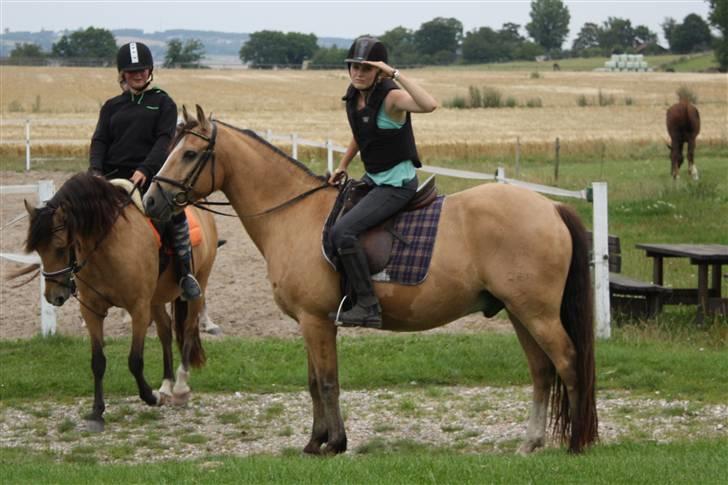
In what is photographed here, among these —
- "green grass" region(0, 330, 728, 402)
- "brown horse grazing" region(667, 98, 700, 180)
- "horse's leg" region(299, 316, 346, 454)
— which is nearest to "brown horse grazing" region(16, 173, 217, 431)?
"green grass" region(0, 330, 728, 402)

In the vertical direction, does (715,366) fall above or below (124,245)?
below

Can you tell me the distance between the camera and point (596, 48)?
19138 cm

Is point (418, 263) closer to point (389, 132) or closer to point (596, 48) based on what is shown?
point (389, 132)

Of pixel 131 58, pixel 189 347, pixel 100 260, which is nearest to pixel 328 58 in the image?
pixel 189 347

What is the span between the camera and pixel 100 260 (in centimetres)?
975

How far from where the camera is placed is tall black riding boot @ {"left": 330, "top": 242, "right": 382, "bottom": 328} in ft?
26.1

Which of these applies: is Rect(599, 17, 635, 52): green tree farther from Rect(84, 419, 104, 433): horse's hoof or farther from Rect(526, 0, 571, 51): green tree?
Rect(84, 419, 104, 433): horse's hoof

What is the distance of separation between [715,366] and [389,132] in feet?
14.9

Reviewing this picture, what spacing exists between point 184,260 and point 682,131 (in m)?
20.7

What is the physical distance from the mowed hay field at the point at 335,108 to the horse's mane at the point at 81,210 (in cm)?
2599

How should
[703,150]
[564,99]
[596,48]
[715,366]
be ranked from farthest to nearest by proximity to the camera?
[596,48] < [564,99] < [703,150] < [715,366]

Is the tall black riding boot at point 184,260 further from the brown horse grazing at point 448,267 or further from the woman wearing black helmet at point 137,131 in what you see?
the brown horse grazing at point 448,267

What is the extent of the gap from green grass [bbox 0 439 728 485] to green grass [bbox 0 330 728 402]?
2.14m

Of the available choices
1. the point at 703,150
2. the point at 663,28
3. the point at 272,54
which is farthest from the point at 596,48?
the point at 703,150
